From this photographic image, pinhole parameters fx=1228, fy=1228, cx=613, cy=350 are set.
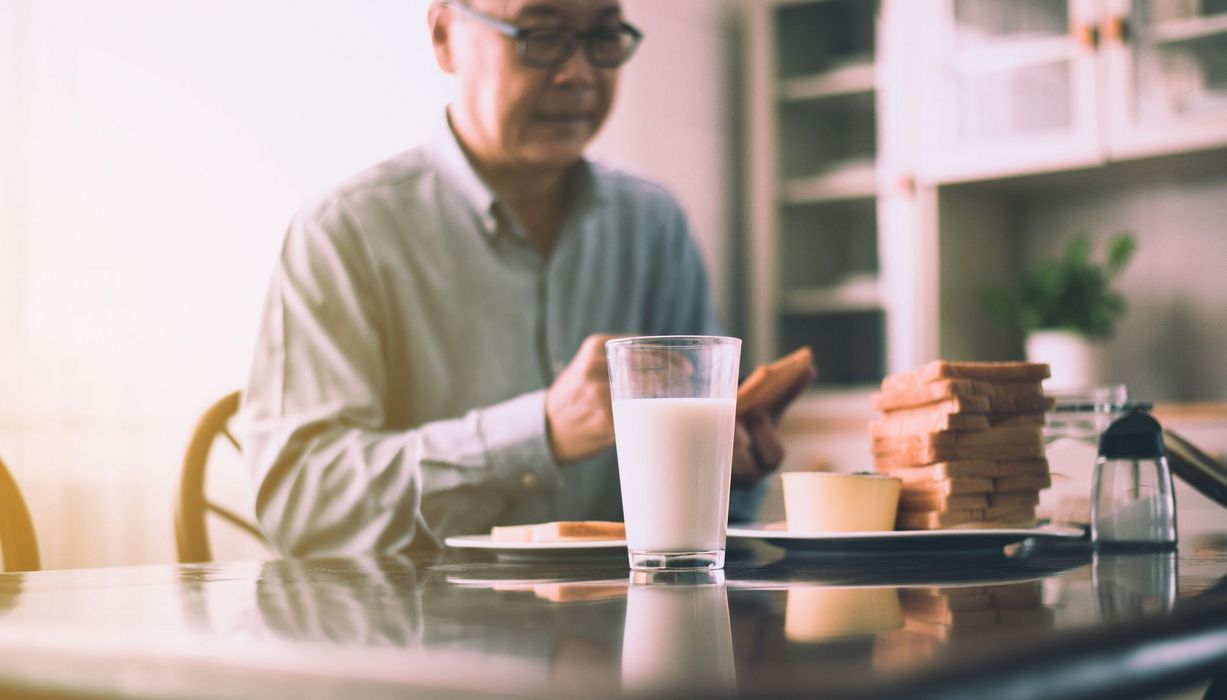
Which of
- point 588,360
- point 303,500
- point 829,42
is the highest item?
point 829,42

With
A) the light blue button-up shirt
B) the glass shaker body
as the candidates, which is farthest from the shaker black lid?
the light blue button-up shirt

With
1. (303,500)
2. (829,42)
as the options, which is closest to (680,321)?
(303,500)

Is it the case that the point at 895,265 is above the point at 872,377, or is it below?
above

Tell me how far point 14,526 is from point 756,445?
762 mm

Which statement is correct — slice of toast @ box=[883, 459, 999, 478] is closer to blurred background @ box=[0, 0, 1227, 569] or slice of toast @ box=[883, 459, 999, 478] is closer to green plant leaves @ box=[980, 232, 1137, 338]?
blurred background @ box=[0, 0, 1227, 569]

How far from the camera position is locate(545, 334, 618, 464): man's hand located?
3.86 ft

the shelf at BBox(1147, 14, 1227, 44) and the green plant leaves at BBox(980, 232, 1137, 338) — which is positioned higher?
the shelf at BBox(1147, 14, 1227, 44)

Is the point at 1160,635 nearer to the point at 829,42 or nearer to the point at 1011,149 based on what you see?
the point at 1011,149

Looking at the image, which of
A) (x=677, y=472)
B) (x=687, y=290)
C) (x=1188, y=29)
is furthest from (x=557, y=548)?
(x=1188, y=29)

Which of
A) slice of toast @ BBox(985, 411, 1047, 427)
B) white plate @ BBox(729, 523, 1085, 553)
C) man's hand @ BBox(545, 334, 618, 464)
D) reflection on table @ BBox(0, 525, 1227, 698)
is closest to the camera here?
reflection on table @ BBox(0, 525, 1227, 698)

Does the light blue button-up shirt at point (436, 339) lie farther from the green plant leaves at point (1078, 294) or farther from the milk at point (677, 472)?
the green plant leaves at point (1078, 294)

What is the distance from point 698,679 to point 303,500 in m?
1.14

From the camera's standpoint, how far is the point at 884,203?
3.72 metres

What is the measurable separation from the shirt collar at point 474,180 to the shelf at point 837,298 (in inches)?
80.6
